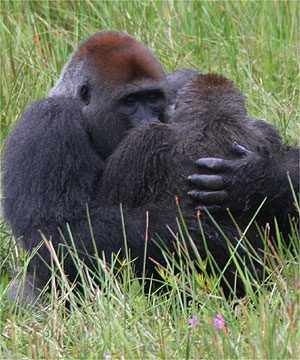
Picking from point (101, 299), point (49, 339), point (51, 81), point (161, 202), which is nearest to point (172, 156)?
point (161, 202)

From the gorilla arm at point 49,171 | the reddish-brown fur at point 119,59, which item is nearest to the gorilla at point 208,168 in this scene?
the gorilla arm at point 49,171

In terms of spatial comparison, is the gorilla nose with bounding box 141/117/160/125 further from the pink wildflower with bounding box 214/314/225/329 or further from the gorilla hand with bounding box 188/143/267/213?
the pink wildflower with bounding box 214/314/225/329

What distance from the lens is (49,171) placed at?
3316 mm

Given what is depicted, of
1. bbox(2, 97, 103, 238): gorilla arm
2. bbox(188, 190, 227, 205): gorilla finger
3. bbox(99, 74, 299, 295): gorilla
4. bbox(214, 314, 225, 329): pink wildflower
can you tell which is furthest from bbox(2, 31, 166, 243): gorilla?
bbox(214, 314, 225, 329): pink wildflower

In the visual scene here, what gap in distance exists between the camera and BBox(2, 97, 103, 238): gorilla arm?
3.30 metres

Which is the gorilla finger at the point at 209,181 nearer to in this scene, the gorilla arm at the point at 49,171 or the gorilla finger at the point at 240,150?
the gorilla finger at the point at 240,150

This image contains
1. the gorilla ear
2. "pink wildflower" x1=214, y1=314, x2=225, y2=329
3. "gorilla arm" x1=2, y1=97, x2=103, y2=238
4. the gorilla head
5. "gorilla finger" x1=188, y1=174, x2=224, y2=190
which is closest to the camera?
"pink wildflower" x1=214, y1=314, x2=225, y2=329

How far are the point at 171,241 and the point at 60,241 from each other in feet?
1.58

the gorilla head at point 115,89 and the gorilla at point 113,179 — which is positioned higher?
the gorilla head at point 115,89

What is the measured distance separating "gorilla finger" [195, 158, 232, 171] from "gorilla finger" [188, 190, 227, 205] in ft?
0.32

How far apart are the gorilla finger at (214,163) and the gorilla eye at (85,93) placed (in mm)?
877

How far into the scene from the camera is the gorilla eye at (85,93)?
3.78 m

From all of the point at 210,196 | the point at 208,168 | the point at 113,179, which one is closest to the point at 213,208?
the point at 210,196

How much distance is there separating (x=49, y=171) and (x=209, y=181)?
70 cm
